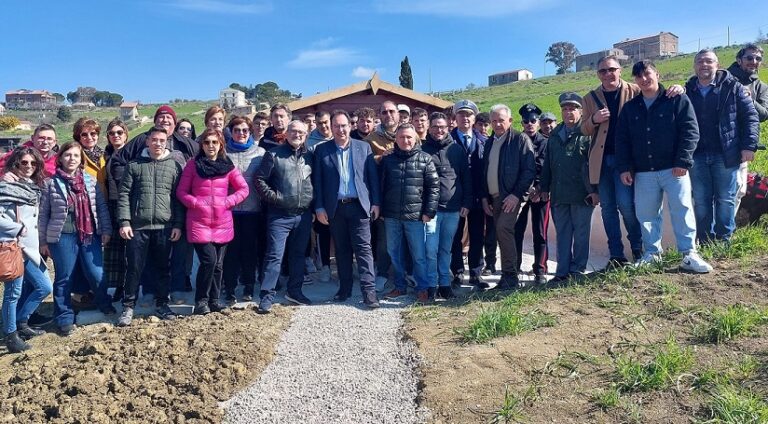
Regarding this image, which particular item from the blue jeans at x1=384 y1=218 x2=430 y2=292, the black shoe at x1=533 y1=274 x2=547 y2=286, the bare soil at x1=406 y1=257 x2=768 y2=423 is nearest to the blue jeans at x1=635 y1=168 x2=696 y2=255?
the bare soil at x1=406 y1=257 x2=768 y2=423

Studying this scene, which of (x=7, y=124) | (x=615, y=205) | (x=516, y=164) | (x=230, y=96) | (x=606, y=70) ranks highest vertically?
(x=230, y=96)

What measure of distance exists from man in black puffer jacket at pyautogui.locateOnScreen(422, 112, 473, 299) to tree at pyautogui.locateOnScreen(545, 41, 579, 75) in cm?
11561

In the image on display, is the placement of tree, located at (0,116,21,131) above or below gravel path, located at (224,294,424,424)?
above

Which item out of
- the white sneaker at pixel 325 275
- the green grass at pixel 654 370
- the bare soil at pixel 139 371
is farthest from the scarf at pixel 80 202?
the green grass at pixel 654 370

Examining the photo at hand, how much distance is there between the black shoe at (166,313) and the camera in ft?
18.6

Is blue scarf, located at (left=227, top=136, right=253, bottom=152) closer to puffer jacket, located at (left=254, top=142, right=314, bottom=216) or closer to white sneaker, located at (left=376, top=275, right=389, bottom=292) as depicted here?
puffer jacket, located at (left=254, top=142, right=314, bottom=216)

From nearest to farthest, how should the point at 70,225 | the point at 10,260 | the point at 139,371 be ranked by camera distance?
1. the point at 139,371
2. the point at 10,260
3. the point at 70,225

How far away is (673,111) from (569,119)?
100 centimetres

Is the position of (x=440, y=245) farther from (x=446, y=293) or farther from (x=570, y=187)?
(x=570, y=187)

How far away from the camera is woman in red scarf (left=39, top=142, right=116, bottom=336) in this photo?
5262mm

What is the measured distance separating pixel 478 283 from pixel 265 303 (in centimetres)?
249

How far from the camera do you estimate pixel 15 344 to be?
5.07m

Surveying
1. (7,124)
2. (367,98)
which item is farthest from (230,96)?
(367,98)

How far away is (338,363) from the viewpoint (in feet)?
14.3
